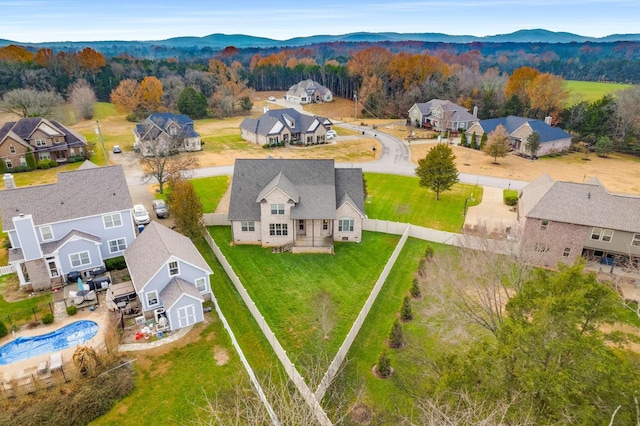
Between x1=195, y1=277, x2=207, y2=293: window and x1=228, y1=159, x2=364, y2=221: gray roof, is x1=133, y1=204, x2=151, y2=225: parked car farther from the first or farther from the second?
x1=195, y1=277, x2=207, y2=293: window

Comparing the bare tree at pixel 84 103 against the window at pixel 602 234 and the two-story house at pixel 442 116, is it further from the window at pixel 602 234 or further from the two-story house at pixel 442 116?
the window at pixel 602 234

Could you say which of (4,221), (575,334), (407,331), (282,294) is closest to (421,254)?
(407,331)

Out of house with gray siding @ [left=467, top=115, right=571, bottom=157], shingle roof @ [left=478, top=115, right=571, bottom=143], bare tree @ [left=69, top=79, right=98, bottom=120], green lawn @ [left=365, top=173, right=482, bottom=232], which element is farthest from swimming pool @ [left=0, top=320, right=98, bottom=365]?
bare tree @ [left=69, top=79, right=98, bottom=120]

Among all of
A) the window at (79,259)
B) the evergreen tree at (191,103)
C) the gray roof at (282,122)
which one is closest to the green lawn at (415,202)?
the gray roof at (282,122)

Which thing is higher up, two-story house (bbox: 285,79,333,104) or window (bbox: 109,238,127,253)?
two-story house (bbox: 285,79,333,104)

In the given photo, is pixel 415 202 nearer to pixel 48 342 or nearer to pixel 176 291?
pixel 176 291
